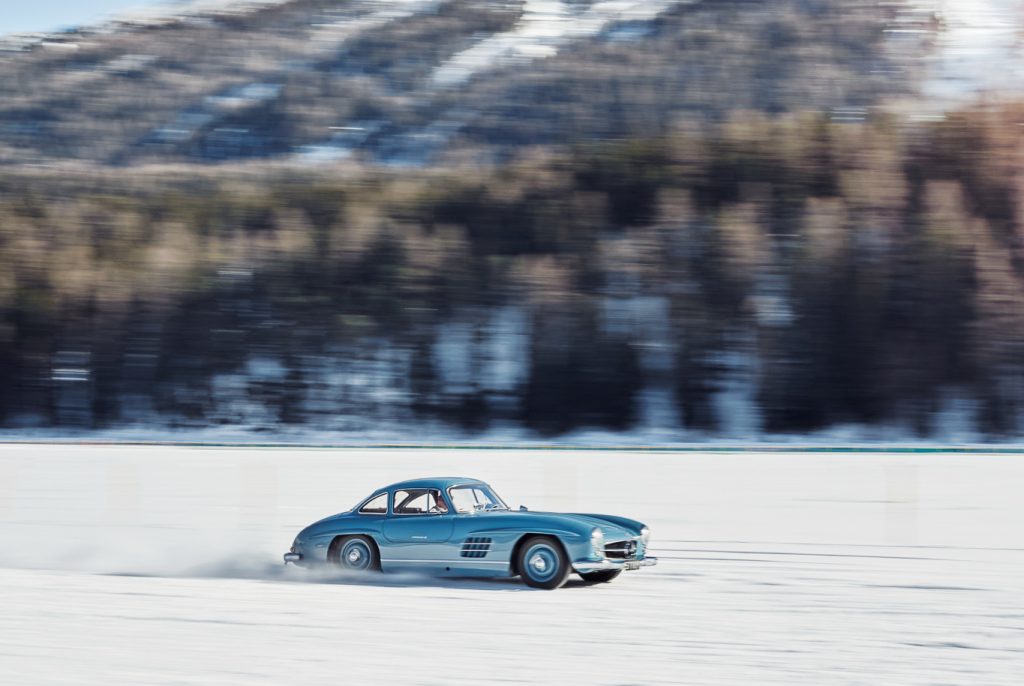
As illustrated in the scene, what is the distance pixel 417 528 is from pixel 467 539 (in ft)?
1.65

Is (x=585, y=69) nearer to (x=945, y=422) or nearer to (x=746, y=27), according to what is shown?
(x=746, y=27)

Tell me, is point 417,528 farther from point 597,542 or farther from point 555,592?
point 597,542

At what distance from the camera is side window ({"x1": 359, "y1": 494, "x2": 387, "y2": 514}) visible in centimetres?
1016

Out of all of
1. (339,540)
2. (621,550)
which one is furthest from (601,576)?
(339,540)

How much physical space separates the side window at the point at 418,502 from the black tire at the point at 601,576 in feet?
4.53

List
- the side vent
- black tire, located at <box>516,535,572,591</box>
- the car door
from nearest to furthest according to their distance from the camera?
black tire, located at <box>516,535,572,591</box>
the side vent
the car door

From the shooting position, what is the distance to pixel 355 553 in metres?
10.1

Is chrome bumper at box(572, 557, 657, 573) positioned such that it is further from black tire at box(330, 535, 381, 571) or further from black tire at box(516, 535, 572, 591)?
black tire at box(330, 535, 381, 571)

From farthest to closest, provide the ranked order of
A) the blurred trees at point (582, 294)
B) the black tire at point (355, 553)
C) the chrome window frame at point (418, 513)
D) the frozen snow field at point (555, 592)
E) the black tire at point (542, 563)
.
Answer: the blurred trees at point (582, 294) → the black tire at point (355, 553) → the chrome window frame at point (418, 513) → the black tire at point (542, 563) → the frozen snow field at point (555, 592)

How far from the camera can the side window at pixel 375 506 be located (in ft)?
33.3

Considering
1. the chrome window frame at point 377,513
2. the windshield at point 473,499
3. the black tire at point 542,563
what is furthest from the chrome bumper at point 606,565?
the chrome window frame at point 377,513

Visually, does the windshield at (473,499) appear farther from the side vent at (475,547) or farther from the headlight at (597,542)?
the headlight at (597,542)

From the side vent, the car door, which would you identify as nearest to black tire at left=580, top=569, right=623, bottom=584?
the side vent

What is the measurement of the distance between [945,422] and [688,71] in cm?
4801
